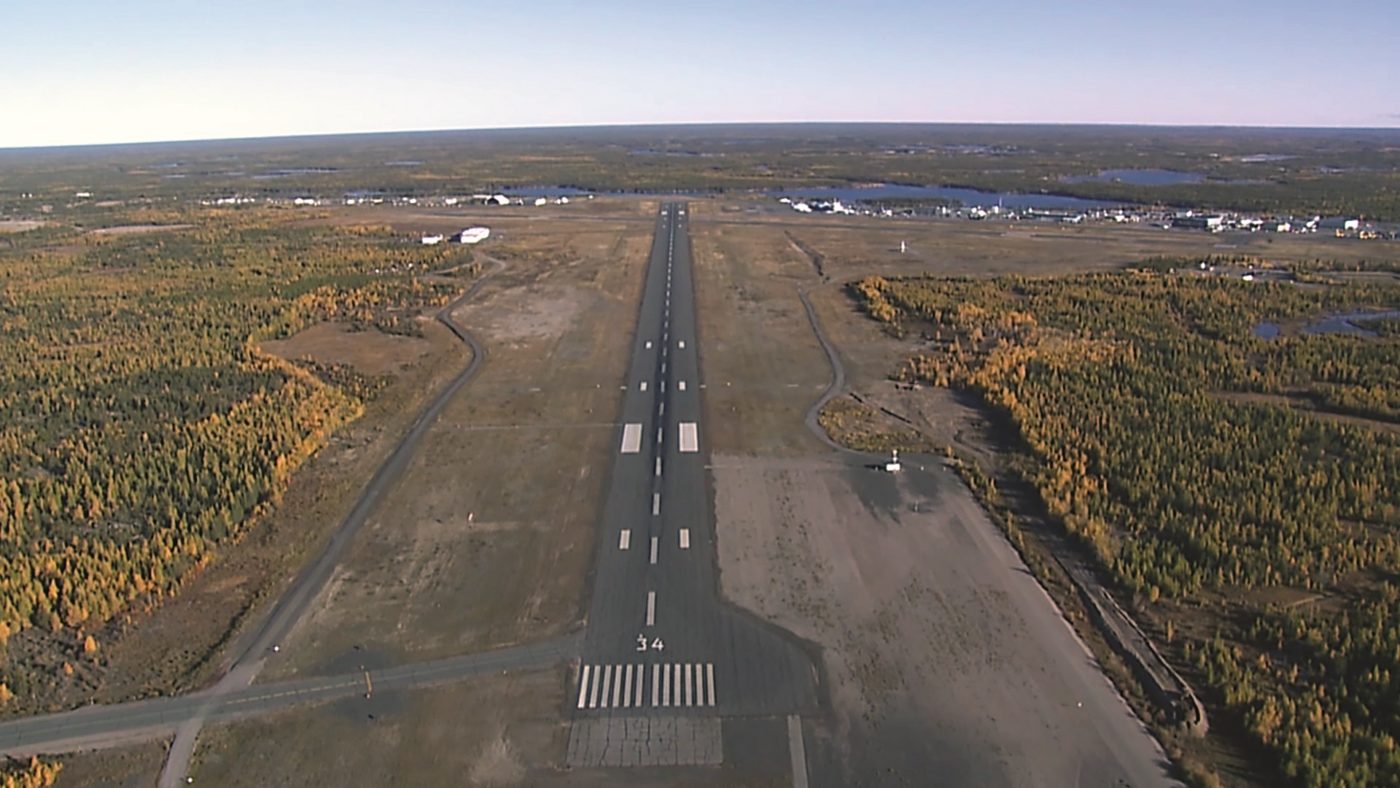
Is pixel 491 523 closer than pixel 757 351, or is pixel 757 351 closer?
pixel 491 523

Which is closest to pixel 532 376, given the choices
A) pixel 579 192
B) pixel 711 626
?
pixel 711 626

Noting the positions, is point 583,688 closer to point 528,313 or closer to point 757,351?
point 757,351

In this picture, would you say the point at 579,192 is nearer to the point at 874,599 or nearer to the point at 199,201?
the point at 199,201

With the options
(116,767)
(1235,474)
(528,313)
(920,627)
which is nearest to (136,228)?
(528,313)

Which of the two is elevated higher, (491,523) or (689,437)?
(689,437)

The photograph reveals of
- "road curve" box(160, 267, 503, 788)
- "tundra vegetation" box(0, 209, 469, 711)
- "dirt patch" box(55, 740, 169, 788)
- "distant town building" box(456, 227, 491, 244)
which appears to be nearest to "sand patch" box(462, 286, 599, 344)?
"tundra vegetation" box(0, 209, 469, 711)

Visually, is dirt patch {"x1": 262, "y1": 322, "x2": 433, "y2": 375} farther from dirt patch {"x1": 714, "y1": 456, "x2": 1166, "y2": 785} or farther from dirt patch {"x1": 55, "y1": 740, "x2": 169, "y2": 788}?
dirt patch {"x1": 55, "y1": 740, "x2": 169, "y2": 788}

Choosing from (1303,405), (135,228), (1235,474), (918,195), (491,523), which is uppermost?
(918,195)
